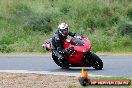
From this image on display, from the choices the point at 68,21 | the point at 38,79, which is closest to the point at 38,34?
the point at 68,21

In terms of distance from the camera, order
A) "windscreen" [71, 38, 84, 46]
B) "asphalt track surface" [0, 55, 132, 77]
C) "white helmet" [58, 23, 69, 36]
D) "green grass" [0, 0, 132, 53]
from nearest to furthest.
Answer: "asphalt track surface" [0, 55, 132, 77] → "white helmet" [58, 23, 69, 36] → "windscreen" [71, 38, 84, 46] → "green grass" [0, 0, 132, 53]

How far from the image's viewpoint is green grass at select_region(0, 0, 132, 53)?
27.9 m

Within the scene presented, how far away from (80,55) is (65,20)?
15779 mm

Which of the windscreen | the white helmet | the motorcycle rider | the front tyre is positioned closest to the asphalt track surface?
the front tyre

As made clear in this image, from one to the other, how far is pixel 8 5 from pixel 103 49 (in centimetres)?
1293

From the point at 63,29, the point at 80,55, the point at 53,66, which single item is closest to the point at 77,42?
the point at 80,55

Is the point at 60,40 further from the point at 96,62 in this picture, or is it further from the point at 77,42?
the point at 96,62

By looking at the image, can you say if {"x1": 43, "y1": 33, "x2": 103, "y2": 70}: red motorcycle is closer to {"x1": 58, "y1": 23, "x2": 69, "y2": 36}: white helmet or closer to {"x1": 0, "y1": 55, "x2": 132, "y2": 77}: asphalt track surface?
{"x1": 0, "y1": 55, "x2": 132, "y2": 77}: asphalt track surface

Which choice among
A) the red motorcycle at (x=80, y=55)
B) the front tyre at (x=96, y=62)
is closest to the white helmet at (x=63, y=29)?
the red motorcycle at (x=80, y=55)

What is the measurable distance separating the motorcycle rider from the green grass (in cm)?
886

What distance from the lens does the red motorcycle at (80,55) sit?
17203 mm

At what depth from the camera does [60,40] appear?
17.4 m

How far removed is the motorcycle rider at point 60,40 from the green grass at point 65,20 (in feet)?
29.1

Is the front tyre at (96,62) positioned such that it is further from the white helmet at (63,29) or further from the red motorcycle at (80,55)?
the white helmet at (63,29)
